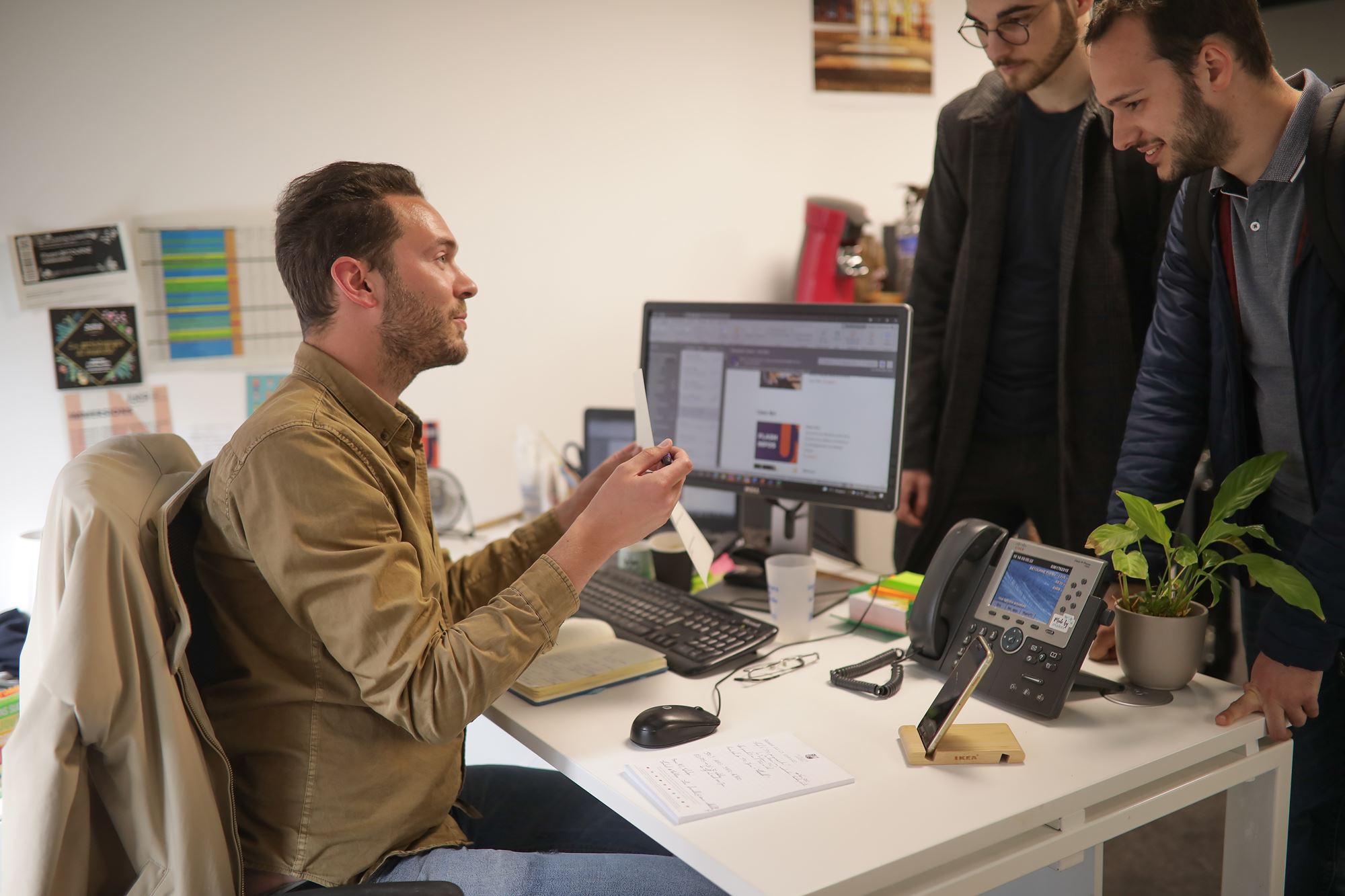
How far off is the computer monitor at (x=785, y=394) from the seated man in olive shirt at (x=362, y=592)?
48 centimetres

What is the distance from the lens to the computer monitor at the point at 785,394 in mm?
1674

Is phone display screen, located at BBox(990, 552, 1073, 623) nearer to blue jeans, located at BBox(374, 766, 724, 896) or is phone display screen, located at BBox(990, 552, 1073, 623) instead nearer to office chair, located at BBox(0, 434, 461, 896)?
blue jeans, located at BBox(374, 766, 724, 896)

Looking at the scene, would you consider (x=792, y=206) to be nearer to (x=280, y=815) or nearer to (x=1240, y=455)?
(x=1240, y=455)

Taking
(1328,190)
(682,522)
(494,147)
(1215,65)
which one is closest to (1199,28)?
(1215,65)

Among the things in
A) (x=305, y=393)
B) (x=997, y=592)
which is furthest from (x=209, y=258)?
(x=997, y=592)

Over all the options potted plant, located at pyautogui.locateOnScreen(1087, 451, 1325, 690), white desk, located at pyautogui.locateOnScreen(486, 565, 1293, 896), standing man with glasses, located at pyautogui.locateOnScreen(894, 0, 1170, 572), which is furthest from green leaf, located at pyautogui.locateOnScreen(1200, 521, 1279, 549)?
standing man with glasses, located at pyautogui.locateOnScreen(894, 0, 1170, 572)

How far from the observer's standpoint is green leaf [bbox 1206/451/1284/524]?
1250mm

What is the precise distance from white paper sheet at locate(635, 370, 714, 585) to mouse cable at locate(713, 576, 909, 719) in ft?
0.51

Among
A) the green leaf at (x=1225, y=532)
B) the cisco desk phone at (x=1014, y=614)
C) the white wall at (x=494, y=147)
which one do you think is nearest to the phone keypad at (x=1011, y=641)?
the cisco desk phone at (x=1014, y=614)

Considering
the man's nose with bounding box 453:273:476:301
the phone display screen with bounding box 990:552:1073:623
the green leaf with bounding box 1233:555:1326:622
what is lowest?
the phone display screen with bounding box 990:552:1073:623

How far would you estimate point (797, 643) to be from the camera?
156 centimetres

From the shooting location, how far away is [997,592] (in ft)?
4.42

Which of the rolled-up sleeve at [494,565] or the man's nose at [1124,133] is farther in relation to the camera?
the rolled-up sleeve at [494,565]

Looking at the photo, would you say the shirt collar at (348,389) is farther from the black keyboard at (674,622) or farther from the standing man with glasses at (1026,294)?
the standing man with glasses at (1026,294)
